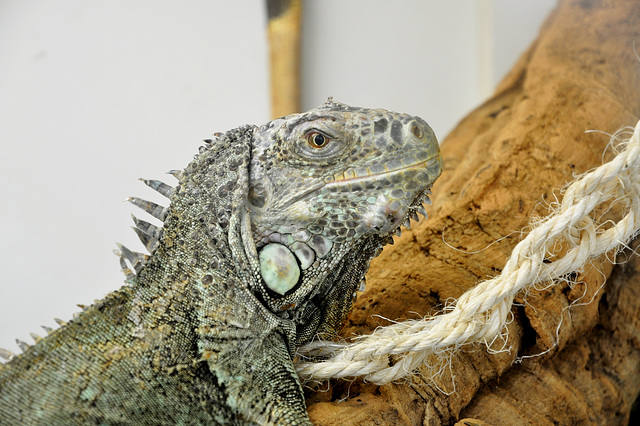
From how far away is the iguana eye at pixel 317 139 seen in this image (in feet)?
6.47

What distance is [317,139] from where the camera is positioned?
1974 mm

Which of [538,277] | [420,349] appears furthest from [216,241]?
[538,277]

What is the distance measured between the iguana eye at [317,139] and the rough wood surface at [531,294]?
91 centimetres

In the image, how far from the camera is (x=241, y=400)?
1858mm

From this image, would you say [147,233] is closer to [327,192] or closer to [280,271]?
[280,271]

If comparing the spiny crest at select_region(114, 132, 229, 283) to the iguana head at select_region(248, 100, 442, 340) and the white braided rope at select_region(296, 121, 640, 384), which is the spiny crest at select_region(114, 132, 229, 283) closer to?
the iguana head at select_region(248, 100, 442, 340)

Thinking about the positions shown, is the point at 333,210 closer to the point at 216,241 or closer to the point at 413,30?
the point at 216,241

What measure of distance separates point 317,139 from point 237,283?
1.96 feet

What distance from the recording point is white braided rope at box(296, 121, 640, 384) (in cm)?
191

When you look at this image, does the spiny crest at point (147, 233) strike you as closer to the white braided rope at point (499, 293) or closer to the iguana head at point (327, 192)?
the iguana head at point (327, 192)

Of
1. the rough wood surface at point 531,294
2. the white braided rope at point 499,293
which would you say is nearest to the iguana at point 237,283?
the white braided rope at point 499,293

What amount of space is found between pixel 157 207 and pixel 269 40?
3.05 meters

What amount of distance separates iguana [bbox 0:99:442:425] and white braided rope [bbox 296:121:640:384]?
242 mm

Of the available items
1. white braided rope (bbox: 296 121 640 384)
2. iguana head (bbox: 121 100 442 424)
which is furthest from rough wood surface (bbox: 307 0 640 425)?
iguana head (bbox: 121 100 442 424)
